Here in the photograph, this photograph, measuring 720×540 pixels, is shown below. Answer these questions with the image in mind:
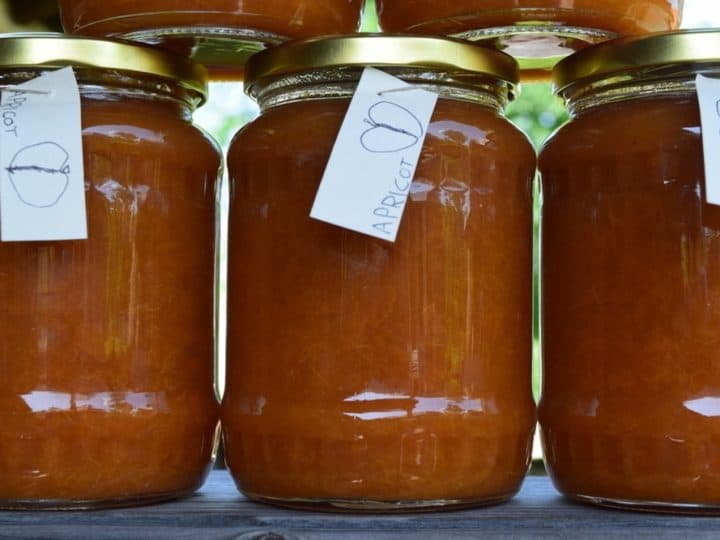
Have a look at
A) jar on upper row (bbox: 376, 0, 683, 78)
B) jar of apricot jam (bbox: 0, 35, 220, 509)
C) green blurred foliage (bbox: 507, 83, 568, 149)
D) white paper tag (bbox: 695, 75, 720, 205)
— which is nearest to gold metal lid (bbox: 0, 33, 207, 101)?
jar of apricot jam (bbox: 0, 35, 220, 509)

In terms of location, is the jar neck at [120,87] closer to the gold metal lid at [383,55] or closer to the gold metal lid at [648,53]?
the gold metal lid at [383,55]

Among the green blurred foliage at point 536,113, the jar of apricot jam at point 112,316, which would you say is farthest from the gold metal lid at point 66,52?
the green blurred foliage at point 536,113

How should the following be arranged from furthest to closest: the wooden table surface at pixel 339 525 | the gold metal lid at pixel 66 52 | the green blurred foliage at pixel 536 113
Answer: the green blurred foliage at pixel 536 113 → the gold metal lid at pixel 66 52 → the wooden table surface at pixel 339 525

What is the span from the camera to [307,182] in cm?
94

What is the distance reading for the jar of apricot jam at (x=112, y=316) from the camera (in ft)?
3.05

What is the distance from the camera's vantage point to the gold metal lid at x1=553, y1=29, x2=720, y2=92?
0.93 metres

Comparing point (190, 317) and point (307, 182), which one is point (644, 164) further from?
point (190, 317)

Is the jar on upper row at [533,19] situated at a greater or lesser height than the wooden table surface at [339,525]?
greater

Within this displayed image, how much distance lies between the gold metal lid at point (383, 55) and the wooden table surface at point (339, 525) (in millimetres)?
357

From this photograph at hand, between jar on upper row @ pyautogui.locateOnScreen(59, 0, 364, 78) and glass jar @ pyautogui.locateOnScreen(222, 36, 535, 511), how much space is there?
0.03m

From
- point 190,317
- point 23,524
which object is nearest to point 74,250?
point 190,317

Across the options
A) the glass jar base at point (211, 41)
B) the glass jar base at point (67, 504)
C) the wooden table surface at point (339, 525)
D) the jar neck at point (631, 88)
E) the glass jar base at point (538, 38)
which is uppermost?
the glass jar base at point (538, 38)

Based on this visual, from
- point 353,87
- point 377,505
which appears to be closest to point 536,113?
point 353,87

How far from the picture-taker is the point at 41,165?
36.2 inches
